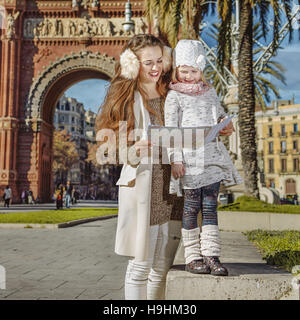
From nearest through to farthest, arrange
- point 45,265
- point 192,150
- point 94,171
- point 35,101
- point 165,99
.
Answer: point 192,150 < point 165,99 < point 45,265 < point 35,101 < point 94,171

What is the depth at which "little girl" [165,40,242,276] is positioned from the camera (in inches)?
103

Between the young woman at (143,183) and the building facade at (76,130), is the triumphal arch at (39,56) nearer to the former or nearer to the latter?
the young woman at (143,183)

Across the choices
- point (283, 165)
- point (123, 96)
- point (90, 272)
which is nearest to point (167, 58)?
point (123, 96)

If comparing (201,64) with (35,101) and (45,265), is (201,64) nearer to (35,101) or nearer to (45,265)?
(45,265)

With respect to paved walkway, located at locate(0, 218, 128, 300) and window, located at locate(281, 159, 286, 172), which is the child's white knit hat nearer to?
paved walkway, located at locate(0, 218, 128, 300)

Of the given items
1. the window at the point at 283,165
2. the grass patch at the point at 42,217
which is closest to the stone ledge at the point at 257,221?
the grass patch at the point at 42,217

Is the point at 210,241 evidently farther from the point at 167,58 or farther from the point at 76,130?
the point at 76,130

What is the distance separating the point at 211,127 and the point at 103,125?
76 cm

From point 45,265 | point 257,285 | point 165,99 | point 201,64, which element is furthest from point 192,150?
point 45,265

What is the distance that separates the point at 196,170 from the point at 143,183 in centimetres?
36

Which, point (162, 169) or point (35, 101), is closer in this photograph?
point (162, 169)

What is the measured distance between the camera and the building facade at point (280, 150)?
49906 millimetres

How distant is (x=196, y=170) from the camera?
2611 millimetres

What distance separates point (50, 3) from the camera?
982 inches
